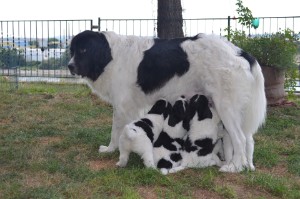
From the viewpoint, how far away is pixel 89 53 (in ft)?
17.6

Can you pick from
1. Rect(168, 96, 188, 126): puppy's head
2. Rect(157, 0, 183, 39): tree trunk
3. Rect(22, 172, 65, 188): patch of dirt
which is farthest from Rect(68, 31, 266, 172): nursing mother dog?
Rect(157, 0, 183, 39): tree trunk

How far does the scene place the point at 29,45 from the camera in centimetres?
1455

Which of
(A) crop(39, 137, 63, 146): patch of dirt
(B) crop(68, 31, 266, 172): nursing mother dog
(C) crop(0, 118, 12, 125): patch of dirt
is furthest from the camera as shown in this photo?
(C) crop(0, 118, 12, 125): patch of dirt

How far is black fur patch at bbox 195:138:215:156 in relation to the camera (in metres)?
4.75

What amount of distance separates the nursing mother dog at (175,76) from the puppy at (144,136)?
37 centimetres

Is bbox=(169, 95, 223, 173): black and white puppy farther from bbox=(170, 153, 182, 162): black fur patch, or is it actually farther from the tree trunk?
the tree trunk

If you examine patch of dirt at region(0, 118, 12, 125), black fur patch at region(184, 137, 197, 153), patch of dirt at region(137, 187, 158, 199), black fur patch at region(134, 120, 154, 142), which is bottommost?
patch of dirt at region(137, 187, 158, 199)

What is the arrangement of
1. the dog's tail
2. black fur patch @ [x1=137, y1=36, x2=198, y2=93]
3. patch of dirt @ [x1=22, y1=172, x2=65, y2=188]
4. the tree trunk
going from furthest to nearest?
the tree trunk → black fur patch @ [x1=137, y1=36, x2=198, y2=93] → the dog's tail → patch of dirt @ [x1=22, y1=172, x2=65, y2=188]

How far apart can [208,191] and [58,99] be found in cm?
606

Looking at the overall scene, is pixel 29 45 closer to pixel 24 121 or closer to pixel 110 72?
pixel 24 121

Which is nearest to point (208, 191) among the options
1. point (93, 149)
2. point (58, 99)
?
point (93, 149)

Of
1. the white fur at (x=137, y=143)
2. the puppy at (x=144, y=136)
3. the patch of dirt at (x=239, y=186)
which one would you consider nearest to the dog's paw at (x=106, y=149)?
the puppy at (x=144, y=136)

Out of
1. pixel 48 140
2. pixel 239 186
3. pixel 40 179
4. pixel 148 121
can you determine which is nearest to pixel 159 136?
pixel 148 121

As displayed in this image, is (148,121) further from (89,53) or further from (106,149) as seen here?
(89,53)
